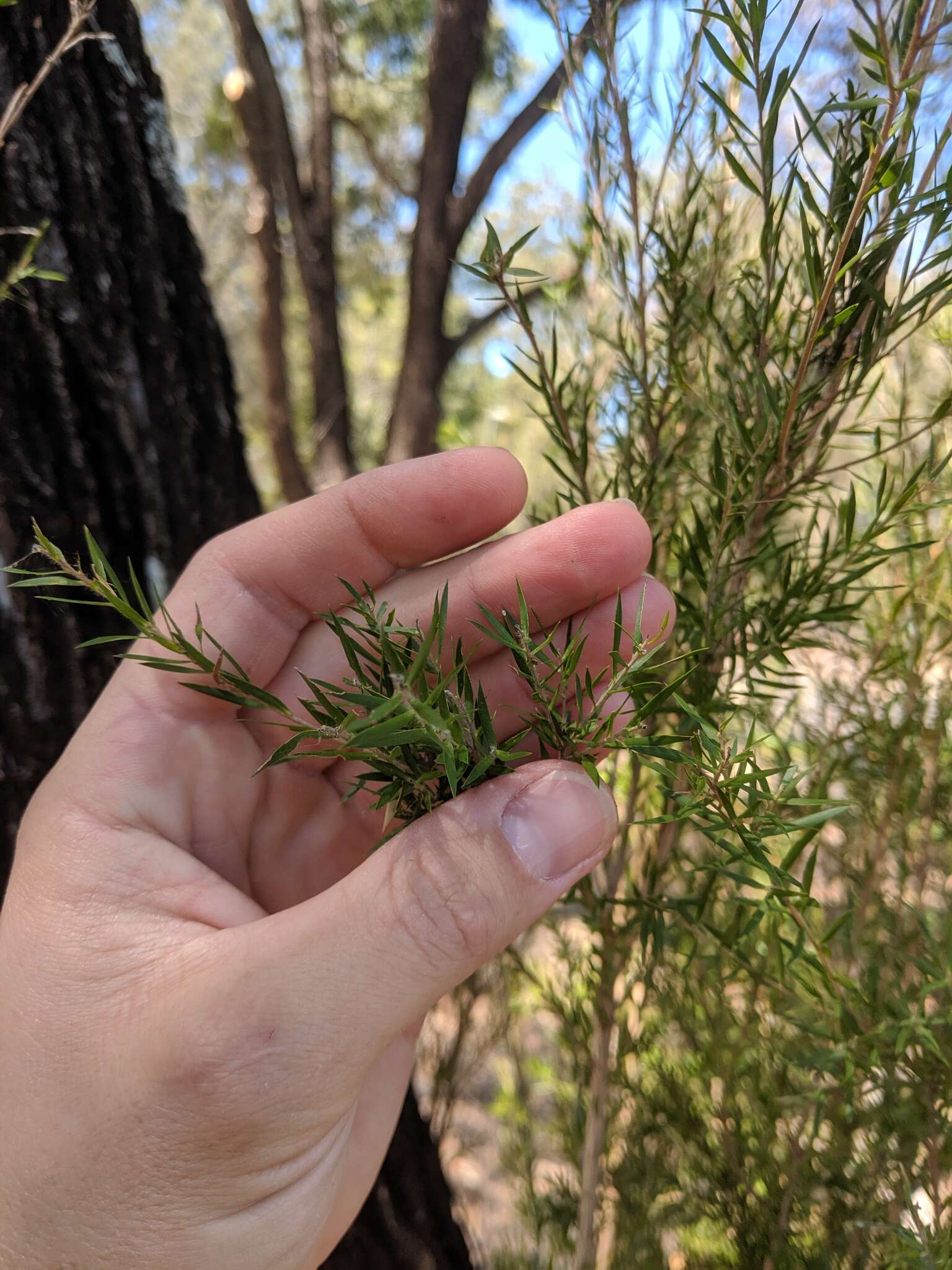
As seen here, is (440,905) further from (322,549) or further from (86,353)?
(86,353)

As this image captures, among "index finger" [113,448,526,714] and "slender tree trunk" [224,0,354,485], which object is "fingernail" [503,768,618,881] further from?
"slender tree trunk" [224,0,354,485]

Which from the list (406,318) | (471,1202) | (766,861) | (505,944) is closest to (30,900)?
(505,944)

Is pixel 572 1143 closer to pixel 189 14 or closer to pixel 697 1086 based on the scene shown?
pixel 697 1086

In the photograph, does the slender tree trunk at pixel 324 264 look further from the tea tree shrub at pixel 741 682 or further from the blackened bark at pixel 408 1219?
the blackened bark at pixel 408 1219

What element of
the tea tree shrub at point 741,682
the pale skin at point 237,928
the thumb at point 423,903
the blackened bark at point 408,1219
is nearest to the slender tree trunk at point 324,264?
the tea tree shrub at point 741,682

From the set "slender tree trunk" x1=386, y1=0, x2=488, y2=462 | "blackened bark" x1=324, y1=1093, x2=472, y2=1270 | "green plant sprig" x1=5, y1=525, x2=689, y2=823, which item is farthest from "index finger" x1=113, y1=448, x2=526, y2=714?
"slender tree trunk" x1=386, y1=0, x2=488, y2=462
